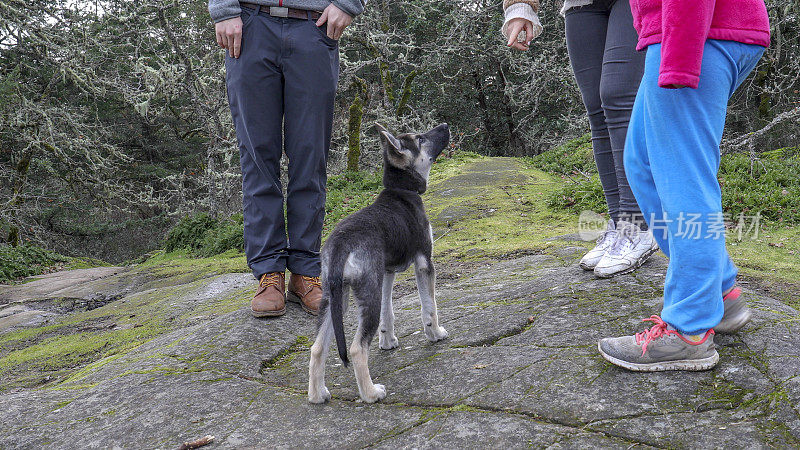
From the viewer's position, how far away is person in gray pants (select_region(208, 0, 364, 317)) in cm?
373

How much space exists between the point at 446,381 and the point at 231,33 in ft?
8.56

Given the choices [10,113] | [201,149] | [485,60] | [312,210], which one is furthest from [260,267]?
[201,149]

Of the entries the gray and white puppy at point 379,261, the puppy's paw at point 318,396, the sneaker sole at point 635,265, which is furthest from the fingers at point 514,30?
the puppy's paw at point 318,396

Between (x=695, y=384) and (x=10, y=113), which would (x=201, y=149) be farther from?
(x=695, y=384)

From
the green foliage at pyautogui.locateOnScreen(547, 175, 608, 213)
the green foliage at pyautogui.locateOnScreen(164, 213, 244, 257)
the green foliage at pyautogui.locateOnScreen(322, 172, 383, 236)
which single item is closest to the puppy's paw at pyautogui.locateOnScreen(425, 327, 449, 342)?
the green foliage at pyautogui.locateOnScreen(547, 175, 608, 213)

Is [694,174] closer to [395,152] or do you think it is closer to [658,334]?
[658,334]

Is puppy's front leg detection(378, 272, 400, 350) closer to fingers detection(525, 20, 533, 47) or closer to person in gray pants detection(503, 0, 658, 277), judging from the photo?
person in gray pants detection(503, 0, 658, 277)

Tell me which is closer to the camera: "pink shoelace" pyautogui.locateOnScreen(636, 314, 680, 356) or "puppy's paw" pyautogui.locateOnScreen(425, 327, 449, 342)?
"pink shoelace" pyautogui.locateOnScreen(636, 314, 680, 356)

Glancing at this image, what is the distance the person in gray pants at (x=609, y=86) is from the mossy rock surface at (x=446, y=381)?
0.63 ft

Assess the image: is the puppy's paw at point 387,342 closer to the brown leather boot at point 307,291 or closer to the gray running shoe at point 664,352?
the brown leather boot at point 307,291

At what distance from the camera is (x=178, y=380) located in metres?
2.93

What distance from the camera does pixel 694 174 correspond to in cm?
233

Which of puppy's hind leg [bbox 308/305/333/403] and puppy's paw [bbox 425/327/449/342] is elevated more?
puppy's hind leg [bbox 308/305/333/403]

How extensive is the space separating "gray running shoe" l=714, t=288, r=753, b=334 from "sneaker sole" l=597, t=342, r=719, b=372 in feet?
1.01
